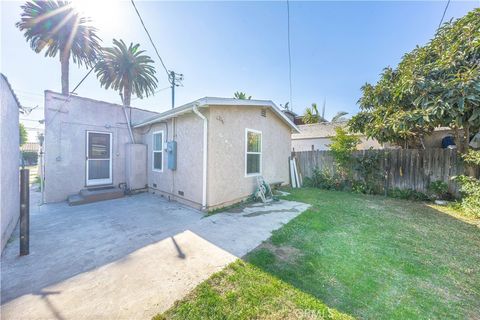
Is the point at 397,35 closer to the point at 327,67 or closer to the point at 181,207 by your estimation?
the point at 327,67

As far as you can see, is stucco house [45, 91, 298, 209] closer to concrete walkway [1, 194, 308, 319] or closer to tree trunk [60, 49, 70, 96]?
concrete walkway [1, 194, 308, 319]

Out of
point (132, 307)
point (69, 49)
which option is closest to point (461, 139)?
point (132, 307)

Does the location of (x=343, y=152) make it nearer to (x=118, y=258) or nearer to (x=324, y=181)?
(x=324, y=181)

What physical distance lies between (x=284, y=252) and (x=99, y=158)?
7517 millimetres

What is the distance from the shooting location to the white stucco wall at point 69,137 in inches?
238

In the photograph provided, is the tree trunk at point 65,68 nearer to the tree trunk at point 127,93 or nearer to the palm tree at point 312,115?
the tree trunk at point 127,93

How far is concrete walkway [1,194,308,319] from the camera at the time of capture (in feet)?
6.56

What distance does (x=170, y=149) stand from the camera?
618cm

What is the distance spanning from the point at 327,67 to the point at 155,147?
31.5 ft

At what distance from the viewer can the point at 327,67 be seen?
10.0m

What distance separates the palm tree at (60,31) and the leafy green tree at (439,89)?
1351cm

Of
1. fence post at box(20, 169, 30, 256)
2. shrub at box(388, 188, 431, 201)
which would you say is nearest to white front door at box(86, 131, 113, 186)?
fence post at box(20, 169, 30, 256)

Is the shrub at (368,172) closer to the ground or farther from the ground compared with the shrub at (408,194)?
farther from the ground

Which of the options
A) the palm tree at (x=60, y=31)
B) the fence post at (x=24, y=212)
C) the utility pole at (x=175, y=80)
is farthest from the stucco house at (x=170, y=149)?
the utility pole at (x=175, y=80)
